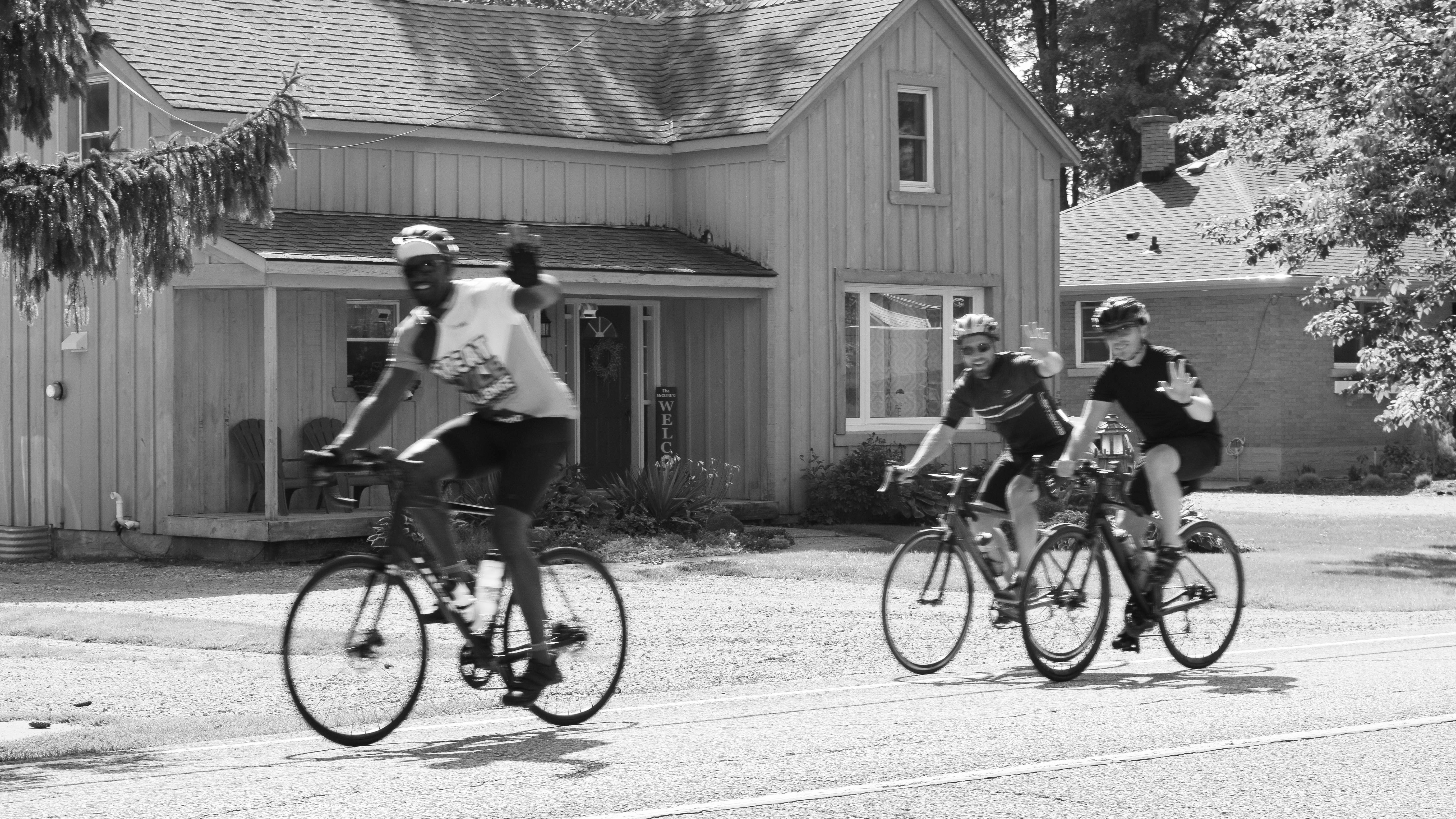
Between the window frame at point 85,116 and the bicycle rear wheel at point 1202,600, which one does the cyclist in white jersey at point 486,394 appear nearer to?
the bicycle rear wheel at point 1202,600

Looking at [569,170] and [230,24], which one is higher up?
[230,24]

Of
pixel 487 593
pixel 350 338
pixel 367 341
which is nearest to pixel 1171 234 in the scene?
pixel 367 341

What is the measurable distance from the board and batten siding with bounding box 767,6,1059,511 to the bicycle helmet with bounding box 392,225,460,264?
521 inches

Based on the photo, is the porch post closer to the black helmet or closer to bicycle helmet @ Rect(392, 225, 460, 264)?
the black helmet

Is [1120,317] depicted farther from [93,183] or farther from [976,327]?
[93,183]

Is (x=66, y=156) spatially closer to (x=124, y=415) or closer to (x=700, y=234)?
(x=124, y=415)

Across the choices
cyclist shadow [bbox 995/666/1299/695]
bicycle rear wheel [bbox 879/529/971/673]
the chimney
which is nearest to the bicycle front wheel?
bicycle rear wheel [bbox 879/529/971/673]

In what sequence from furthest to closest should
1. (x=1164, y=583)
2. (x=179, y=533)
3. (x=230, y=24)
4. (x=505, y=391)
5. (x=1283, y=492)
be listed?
(x=1283, y=492), (x=230, y=24), (x=179, y=533), (x=1164, y=583), (x=505, y=391)

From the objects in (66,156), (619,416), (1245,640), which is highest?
(66,156)

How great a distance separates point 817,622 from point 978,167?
10979 mm

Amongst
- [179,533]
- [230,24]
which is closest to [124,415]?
[179,533]

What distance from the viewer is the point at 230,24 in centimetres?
2083

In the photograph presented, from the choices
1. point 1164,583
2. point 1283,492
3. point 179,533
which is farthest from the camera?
point 1283,492

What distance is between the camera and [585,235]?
21.1m
